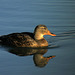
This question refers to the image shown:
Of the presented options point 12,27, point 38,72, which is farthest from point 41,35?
point 38,72

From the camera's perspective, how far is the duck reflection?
38.9ft

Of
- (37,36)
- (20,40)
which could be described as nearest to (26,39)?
(20,40)

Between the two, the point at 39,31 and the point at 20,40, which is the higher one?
the point at 39,31

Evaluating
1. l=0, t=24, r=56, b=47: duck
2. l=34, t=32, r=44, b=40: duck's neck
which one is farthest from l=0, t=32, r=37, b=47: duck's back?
l=34, t=32, r=44, b=40: duck's neck

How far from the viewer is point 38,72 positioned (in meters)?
10.5

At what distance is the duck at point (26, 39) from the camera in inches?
549

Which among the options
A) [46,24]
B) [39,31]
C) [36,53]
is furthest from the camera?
[46,24]

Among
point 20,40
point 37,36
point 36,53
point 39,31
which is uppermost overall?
point 39,31

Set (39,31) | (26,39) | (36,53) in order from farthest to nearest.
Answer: (39,31)
(26,39)
(36,53)

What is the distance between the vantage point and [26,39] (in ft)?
45.8

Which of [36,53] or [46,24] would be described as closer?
[36,53]

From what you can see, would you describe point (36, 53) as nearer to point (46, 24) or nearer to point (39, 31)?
point (39, 31)

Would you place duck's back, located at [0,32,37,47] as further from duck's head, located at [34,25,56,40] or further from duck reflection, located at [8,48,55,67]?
duck reflection, located at [8,48,55,67]

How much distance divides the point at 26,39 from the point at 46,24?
283cm
